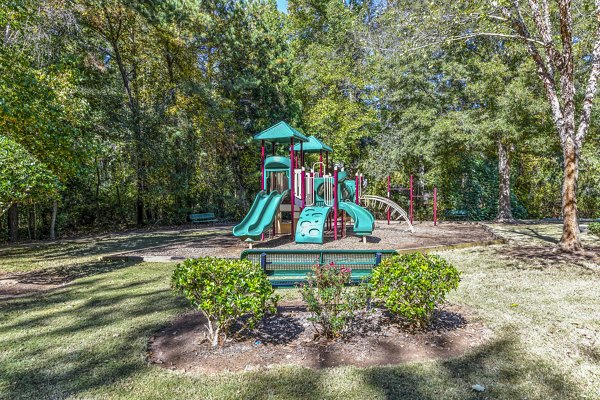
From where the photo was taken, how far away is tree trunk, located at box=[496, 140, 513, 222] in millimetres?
17953

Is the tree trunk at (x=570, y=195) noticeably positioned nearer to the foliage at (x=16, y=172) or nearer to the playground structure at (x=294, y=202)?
the playground structure at (x=294, y=202)

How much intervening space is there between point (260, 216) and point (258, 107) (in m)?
12.7

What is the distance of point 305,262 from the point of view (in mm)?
5816

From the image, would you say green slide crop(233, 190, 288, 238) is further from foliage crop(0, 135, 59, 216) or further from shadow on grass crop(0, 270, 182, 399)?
foliage crop(0, 135, 59, 216)

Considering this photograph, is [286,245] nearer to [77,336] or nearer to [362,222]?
[362,222]

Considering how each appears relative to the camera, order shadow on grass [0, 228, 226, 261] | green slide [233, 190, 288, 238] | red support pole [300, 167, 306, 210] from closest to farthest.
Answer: green slide [233, 190, 288, 238]
shadow on grass [0, 228, 226, 261]
red support pole [300, 167, 306, 210]

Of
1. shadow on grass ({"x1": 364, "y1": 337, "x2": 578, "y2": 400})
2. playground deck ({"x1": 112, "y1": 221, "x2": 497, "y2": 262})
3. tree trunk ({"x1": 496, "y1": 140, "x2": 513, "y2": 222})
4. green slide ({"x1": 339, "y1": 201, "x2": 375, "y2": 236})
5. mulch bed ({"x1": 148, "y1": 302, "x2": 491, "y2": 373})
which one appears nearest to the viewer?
shadow on grass ({"x1": 364, "y1": 337, "x2": 578, "y2": 400})

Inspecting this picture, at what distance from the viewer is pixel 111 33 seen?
17969 mm

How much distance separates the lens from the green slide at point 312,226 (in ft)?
37.0

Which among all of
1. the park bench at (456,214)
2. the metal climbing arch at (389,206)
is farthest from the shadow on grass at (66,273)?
the park bench at (456,214)

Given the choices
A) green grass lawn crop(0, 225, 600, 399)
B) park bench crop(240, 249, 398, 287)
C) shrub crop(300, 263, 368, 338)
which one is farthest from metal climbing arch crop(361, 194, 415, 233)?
shrub crop(300, 263, 368, 338)

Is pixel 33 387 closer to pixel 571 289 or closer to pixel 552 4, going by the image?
pixel 571 289

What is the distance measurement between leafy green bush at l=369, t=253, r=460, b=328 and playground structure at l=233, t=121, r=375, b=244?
6734 mm

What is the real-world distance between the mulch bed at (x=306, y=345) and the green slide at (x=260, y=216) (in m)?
5.90
